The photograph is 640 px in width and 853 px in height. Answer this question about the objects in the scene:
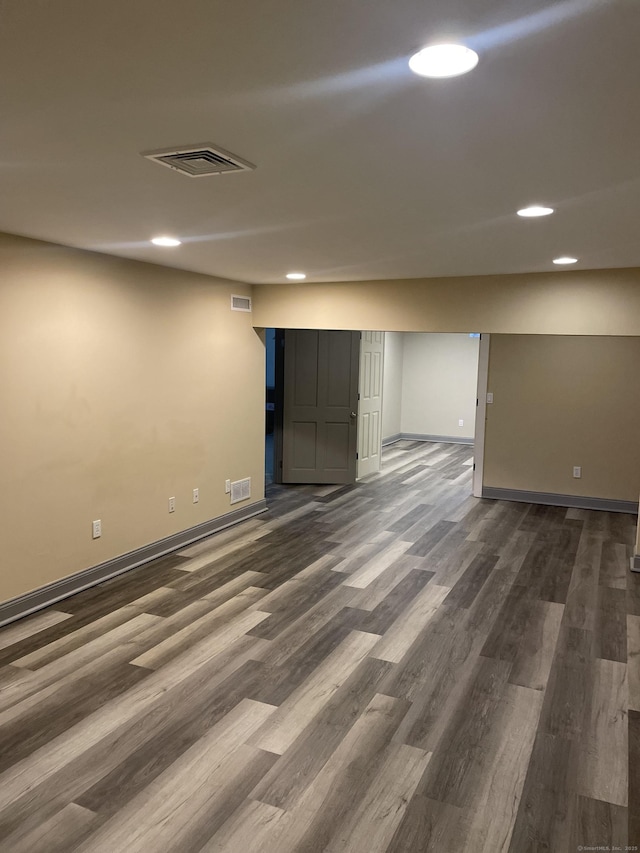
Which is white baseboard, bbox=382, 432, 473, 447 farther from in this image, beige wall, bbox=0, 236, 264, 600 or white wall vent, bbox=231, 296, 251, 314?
beige wall, bbox=0, 236, 264, 600

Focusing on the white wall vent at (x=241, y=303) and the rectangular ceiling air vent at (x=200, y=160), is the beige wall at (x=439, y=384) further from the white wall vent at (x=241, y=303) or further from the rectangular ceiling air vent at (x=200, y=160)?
the rectangular ceiling air vent at (x=200, y=160)

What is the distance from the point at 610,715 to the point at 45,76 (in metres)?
3.23

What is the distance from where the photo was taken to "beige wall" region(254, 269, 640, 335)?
454cm

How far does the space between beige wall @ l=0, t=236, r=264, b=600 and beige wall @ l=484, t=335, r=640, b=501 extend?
3.01 metres

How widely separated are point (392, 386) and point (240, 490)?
569 centimetres

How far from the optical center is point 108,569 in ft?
14.3

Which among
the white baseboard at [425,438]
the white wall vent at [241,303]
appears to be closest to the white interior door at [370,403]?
the white wall vent at [241,303]

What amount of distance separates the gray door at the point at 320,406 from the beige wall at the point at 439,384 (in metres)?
4.12

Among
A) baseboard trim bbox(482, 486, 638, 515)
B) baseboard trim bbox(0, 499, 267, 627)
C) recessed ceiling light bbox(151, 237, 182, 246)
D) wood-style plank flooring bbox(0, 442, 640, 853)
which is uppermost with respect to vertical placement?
recessed ceiling light bbox(151, 237, 182, 246)

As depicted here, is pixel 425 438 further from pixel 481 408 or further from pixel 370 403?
pixel 481 408

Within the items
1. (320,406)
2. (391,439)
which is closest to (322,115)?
(320,406)

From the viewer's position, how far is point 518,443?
6.88 metres

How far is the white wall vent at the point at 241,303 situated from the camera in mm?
5559

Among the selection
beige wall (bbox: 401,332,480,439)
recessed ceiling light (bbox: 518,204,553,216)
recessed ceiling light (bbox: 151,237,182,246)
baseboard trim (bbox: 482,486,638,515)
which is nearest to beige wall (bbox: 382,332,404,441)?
beige wall (bbox: 401,332,480,439)
